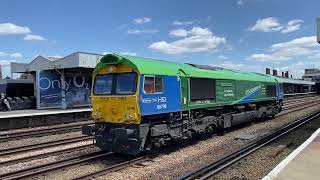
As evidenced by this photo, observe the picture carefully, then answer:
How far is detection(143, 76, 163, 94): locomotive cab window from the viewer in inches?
481

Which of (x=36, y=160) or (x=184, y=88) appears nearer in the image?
(x=36, y=160)

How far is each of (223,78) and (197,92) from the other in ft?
9.97

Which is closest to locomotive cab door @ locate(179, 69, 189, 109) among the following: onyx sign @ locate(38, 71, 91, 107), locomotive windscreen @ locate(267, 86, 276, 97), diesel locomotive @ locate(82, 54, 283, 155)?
diesel locomotive @ locate(82, 54, 283, 155)

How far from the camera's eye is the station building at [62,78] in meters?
32.1

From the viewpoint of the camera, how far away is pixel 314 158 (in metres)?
10.7

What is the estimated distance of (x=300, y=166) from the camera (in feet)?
31.8

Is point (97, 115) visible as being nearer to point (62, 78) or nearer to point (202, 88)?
point (202, 88)

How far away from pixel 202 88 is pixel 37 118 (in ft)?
45.0

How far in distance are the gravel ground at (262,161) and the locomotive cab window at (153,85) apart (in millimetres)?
3412

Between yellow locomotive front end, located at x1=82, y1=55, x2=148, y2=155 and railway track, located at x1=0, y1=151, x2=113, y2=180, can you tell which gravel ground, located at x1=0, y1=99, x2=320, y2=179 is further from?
yellow locomotive front end, located at x1=82, y1=55, x2=148, y2=155

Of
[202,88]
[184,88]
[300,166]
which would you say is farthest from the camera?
[202,88]

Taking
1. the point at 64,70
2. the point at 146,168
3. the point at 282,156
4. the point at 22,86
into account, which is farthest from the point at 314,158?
the point at 22,86

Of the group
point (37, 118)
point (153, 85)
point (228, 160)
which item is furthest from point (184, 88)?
point (37, 118)

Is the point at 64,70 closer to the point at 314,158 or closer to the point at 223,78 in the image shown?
the point at 223,78
